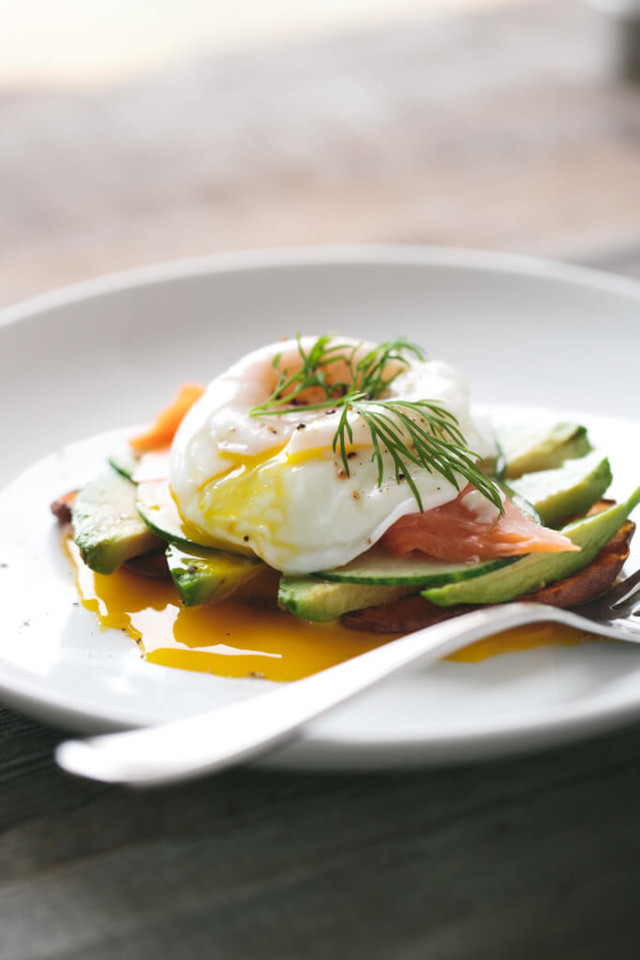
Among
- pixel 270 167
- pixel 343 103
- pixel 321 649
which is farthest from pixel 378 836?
pixel 343 103

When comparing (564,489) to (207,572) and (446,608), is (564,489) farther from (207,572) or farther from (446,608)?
(207,572)

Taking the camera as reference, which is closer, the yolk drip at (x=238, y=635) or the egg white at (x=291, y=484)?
the yolk drip at (x=238, y=635)

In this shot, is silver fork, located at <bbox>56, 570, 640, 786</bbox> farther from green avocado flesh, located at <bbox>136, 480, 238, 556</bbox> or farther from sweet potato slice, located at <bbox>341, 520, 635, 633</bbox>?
green avocado flesh, located at <bbox>136, 480, 238, 556</bbox>

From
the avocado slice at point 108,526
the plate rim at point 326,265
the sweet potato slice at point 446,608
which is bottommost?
the sweet potato slice at point 446,608

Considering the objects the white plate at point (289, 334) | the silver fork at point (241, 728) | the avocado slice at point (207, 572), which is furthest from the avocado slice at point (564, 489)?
the avocado slice at point (207, 572)

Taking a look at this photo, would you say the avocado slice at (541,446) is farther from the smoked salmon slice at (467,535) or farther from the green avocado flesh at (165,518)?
the green avocado flesh at (165,518)

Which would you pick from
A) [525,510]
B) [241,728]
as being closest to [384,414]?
[525,510]
